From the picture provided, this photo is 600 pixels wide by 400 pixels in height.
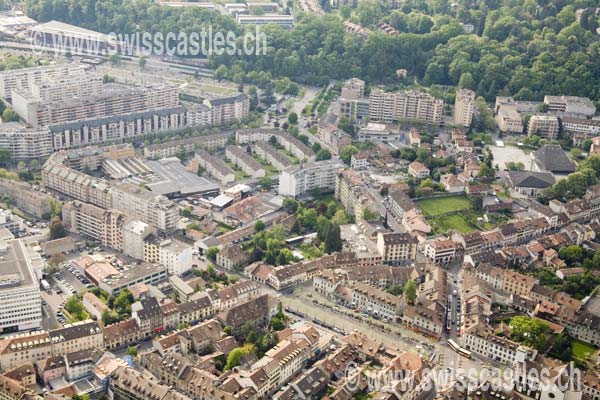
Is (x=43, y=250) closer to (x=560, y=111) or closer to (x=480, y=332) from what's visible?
(x=480, y=332)

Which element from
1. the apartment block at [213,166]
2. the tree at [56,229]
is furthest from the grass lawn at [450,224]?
the tree at [56,229]

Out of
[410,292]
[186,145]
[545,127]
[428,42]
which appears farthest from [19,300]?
[428,42]

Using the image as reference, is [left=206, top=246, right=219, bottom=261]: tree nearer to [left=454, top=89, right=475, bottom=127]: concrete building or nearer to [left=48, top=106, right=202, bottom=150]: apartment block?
[left=48, top=106, right=202, bottom=150]: apartment block

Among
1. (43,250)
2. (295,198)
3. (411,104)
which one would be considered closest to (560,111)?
(411,104)

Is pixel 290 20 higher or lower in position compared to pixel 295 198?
higher

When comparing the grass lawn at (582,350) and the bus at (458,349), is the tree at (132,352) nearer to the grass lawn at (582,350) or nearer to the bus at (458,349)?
the bus at (458,349)

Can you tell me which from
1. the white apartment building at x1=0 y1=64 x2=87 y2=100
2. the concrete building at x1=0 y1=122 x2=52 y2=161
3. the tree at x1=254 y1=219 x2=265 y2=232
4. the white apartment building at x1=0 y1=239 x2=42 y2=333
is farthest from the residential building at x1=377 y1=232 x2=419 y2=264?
the white apartment building at x1=0 y1=64 x2=87 y2=100
